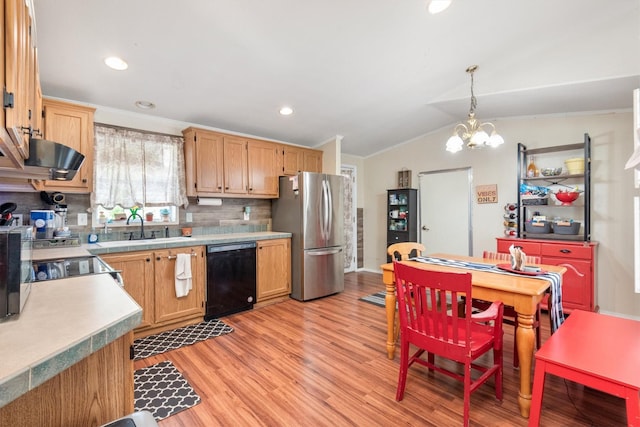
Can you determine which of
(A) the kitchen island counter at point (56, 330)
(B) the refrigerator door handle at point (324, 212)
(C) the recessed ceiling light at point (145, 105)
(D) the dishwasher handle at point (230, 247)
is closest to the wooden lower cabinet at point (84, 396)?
(A) the kitchen island counter at point (56, 330)

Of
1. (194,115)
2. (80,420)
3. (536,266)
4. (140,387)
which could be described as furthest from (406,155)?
(80,420)

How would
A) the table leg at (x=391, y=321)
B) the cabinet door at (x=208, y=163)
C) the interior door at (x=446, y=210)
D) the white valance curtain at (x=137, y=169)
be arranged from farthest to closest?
the interior door at (x=446, y=210), the cabinet door at (x=208, y=163), the white valance curtain at (x=137, y=169), the table leg at (x=391, y=321)

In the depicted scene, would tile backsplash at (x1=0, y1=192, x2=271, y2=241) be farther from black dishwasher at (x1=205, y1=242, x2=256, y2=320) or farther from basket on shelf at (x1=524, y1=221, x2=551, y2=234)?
basket on shelf at (x1=524, y1=221, x2=551, y2=234)

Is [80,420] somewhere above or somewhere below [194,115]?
below

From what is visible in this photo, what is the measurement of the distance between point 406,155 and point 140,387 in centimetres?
488

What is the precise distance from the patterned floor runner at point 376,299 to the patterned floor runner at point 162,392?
247 cm

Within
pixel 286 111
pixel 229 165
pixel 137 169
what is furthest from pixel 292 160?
pixel 137 169

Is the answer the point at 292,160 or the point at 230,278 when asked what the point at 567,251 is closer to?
the point at 292,160

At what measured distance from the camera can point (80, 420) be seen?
3.32 ft

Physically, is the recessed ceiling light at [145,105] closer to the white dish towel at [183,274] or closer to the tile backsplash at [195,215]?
the tile backsplash at [195,215]

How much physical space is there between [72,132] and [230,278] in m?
2.05

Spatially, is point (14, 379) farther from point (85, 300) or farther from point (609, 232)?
point (609, 232)

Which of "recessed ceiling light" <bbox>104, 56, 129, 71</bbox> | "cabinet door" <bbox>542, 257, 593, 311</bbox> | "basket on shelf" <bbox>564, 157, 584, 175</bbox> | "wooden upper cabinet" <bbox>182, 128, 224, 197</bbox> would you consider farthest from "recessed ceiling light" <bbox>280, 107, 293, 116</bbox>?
"cabinet door" <bbox>542, 257, 593, 311</bbox>

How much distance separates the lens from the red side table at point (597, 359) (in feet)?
4.14
